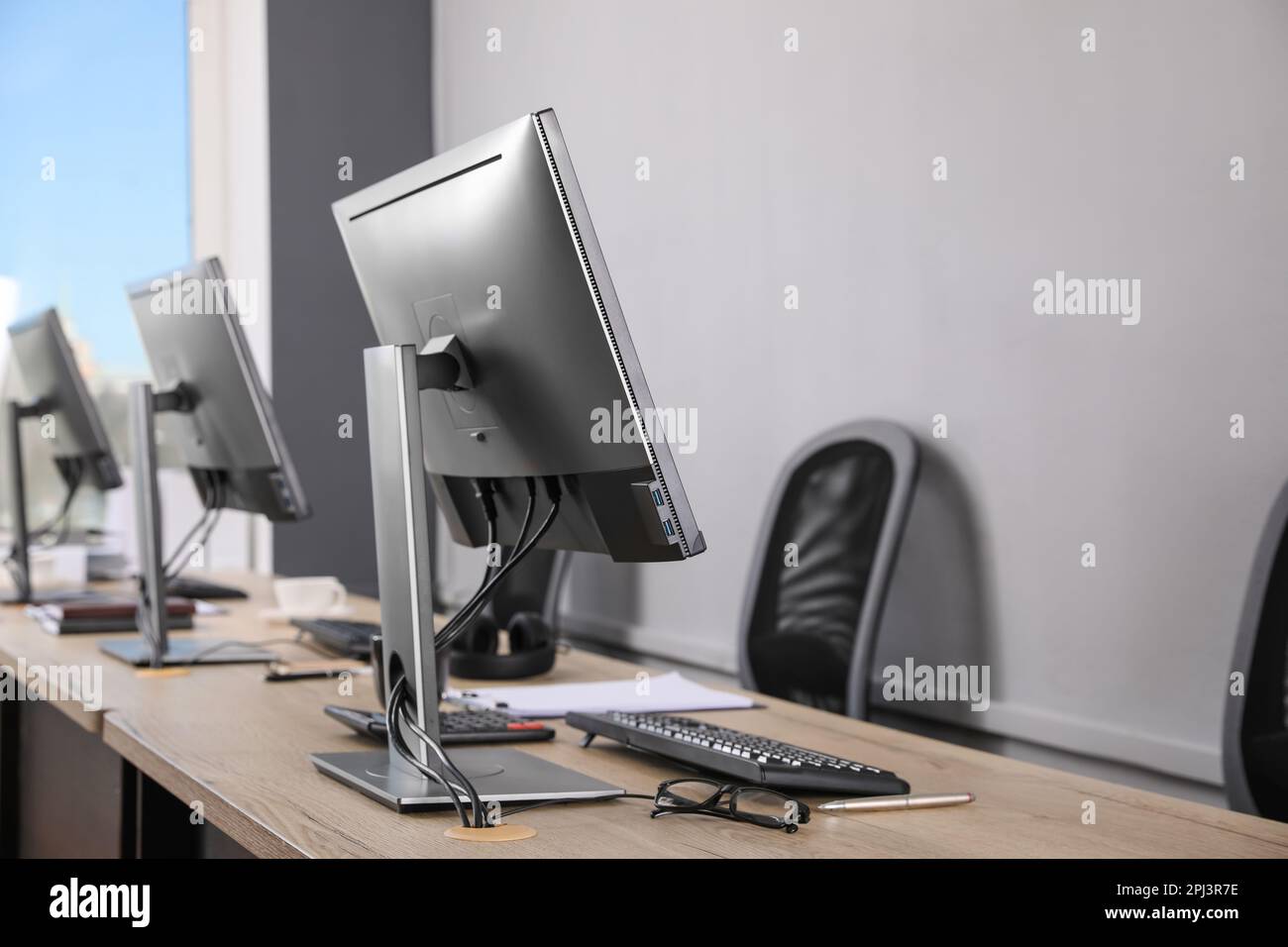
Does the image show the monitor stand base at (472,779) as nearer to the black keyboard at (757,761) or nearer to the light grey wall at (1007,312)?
the black keyboard at (757,761)

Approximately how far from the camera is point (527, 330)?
114cm

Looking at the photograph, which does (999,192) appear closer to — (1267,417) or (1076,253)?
(1076,253)

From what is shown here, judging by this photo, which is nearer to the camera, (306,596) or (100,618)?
(100,618)

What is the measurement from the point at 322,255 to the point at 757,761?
12.1ft

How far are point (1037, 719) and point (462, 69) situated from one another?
323 centimetres

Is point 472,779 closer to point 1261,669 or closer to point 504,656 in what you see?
point 504,656

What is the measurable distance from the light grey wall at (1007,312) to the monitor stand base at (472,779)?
1194 millimetres

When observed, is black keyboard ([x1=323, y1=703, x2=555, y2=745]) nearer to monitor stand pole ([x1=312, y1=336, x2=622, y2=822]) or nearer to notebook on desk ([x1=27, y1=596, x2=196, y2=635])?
monitor stand pole ([x1=312, y1=336, x2=622, y2=822])

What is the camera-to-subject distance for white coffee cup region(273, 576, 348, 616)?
2553mm

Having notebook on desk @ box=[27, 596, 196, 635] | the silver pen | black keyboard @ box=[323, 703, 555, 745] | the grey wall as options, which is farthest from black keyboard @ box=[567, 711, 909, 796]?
the grey wall

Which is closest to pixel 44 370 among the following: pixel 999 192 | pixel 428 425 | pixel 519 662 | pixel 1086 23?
pixel 519 662

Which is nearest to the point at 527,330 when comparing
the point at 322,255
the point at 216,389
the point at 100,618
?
the point at 216,389

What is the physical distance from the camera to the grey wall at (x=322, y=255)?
4398 millimetres

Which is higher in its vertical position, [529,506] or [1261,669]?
[529,506]
